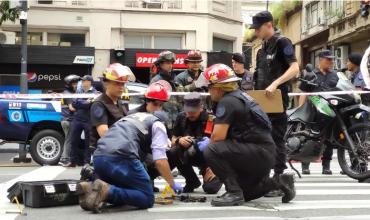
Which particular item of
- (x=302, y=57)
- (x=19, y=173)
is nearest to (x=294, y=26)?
(x=302, y=57)

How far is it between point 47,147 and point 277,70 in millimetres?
6504

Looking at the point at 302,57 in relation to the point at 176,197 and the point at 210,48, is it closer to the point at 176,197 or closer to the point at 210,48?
the point at 210,48

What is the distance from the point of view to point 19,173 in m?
9.77

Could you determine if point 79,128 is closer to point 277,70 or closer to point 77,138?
point 77,138

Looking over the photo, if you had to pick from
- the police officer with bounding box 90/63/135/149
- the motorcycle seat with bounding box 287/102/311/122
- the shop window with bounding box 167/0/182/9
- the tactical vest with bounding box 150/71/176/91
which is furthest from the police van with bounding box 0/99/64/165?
the shop window with bounding box 167/0/182/9

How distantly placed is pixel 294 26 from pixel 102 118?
34944 millimetres

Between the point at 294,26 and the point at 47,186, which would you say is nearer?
the point at 47,186

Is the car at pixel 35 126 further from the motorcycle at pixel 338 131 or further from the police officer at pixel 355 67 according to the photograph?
the motorcycle at pixel 338 131

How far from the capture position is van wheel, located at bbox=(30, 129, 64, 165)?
11.7 m

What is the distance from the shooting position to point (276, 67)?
6598mm

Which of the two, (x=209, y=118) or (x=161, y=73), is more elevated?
(x=161, y=73)

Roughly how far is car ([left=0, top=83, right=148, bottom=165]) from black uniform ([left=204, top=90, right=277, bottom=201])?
237 inches

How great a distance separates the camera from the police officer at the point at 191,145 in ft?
22.3

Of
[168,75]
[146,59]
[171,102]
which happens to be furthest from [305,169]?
[146,59]
